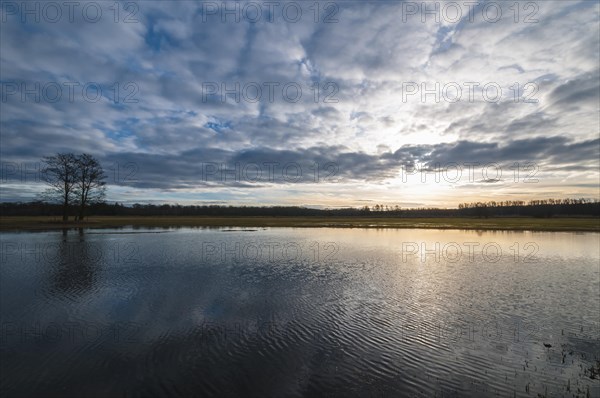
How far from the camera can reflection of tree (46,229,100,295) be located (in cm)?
1553

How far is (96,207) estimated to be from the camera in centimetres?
6397

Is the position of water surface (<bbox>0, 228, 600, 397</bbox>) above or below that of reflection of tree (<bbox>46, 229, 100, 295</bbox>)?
below

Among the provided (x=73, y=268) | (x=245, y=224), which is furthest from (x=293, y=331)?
(x=245, y=224)

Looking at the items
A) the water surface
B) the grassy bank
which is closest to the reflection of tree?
the water surface

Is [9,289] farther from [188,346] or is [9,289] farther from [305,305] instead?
[305,305]

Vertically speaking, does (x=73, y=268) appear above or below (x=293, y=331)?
above

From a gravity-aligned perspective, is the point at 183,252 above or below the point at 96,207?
below

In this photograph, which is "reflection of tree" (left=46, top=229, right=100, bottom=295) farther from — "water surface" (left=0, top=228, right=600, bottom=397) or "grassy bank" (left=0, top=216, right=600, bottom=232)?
"grassy bank" (left=0, top=216, right=600, bottom=232)

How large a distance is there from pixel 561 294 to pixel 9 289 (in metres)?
25.5

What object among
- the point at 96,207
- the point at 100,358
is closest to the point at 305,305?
the point at 100,358

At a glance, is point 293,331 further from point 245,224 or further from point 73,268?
point 245,224

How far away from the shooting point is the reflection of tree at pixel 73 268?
15.5m

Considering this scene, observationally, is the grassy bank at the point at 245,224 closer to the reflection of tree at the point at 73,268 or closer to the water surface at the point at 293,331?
the reflection of tree at the point at 73,268

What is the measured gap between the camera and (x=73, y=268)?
1998cm
